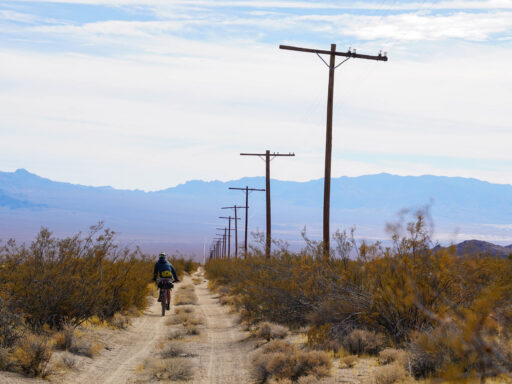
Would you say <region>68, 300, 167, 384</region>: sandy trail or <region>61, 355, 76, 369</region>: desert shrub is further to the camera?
<region>61, 355, 76, 369</region>: desert shrub

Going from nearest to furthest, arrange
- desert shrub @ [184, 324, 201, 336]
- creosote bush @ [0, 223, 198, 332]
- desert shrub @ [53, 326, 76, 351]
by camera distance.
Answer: desert shrub @ [53, 326, 76, 351], creosote bush @ [0, 223, 198, 332], desert shrub @ [184, 324, 201, 336]

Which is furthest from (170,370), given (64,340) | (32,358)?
(64,340)

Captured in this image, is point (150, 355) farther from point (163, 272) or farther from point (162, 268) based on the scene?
point (162, 268)

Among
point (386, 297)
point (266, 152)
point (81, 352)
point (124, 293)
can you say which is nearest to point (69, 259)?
point (81, 352)

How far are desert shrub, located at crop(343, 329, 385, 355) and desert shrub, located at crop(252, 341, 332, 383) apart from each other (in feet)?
3.43

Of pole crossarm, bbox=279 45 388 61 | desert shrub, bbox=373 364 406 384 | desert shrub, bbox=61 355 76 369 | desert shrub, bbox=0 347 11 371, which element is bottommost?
desert shrub, bbox=61 355 76 369

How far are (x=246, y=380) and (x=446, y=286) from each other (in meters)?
3.89

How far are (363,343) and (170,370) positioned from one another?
353 cm

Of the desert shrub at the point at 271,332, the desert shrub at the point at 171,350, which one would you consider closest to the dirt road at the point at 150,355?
the desert shrub at the point at 171,350

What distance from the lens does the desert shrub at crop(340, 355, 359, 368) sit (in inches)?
415

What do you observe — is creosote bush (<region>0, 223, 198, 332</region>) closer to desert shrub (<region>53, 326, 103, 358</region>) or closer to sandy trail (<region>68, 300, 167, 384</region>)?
desert shrub (<region>53, 326, 103, 358</region>)

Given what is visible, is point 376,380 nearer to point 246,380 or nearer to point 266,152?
point 246,380

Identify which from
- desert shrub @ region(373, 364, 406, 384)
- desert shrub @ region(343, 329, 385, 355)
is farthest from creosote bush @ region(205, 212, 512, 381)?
desert shrub @ region(373, 364, 406, 384)

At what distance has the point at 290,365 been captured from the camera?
10344 mm
